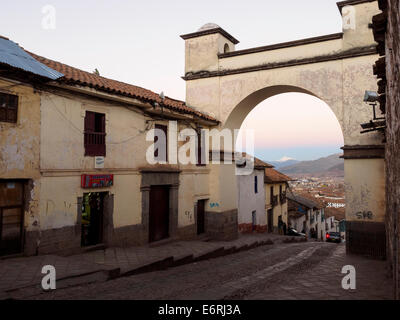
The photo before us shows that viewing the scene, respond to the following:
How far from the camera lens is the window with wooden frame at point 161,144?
12523 millimetres

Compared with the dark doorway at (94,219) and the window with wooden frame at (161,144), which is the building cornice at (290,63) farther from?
the dark doorway at (94,219)

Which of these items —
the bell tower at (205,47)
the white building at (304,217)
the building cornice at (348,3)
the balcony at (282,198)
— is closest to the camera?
the building cornice at (348,3)

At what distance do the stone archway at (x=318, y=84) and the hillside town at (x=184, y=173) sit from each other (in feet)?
0.16

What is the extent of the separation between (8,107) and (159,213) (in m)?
6.74

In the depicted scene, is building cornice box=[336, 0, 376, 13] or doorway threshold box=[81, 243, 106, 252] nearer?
doorway threshold box=[81, 243, 106, 252]

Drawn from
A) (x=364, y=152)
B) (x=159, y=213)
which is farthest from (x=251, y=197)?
(x=364, y=152)

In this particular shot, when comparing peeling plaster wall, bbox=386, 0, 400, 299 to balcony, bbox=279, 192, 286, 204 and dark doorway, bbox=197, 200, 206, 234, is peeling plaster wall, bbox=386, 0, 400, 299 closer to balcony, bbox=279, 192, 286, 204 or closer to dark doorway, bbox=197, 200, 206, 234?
dark doorway, bbox=197, 200, 206, 234

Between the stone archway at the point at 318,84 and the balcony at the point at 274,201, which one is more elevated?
the stone archway at the point at 318,84

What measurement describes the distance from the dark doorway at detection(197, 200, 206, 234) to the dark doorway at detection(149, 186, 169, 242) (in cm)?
216

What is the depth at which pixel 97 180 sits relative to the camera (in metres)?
9.93

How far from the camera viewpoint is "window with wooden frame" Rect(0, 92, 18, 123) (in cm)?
783

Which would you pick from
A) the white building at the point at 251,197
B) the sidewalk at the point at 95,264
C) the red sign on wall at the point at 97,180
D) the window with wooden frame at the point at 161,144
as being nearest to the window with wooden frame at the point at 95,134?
the red sign on wall at the point at 97,180

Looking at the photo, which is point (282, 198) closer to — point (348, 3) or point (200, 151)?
point (200, 151)

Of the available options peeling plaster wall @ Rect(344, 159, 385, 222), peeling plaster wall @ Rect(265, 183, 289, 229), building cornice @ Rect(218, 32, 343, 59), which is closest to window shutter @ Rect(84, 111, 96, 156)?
building cornice @ Rect(218, 32, 343, 59)
